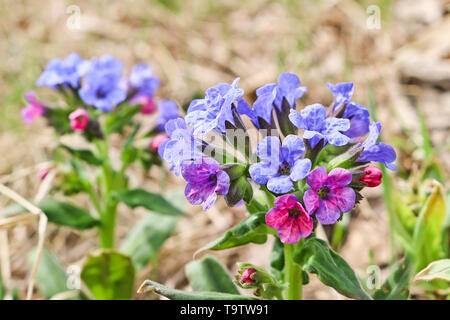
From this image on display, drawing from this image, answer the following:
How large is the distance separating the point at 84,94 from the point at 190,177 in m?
1.00

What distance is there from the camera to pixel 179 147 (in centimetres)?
147

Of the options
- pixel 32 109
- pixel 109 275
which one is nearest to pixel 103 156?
pixel 32 109

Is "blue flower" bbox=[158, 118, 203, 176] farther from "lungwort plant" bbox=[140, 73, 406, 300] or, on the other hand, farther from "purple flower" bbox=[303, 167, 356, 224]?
"purple flower" bbox=[303, 167, 356, 224]

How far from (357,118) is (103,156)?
129 centimetres

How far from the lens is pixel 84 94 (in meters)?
2.23

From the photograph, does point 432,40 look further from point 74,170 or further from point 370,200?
point 74,170

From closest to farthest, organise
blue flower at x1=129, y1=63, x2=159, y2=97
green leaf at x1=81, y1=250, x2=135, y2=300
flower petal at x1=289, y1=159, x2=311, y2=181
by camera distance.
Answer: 1. flower petal at x1=289, y1=159, x2=311, y2=181
2. green leaf at x1=81, y1=250, x2=135, y2=300
3. blue flower at x1=129, y1=63, x2=159, y2=97

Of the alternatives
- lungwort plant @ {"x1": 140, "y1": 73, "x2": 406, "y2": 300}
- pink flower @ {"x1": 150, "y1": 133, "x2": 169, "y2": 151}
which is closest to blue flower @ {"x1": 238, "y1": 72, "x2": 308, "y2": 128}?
lungwort plant @ {"x1": 140, "y1": 73, "x2": 406, "y2": 300}

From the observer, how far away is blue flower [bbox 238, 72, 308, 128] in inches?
61.7

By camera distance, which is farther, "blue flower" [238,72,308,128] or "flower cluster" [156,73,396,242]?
"blue flower" [238,72,308,128]

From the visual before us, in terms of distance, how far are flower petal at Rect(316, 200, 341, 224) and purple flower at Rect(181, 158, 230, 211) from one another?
10.4 inches

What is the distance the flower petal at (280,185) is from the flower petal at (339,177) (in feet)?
0.40

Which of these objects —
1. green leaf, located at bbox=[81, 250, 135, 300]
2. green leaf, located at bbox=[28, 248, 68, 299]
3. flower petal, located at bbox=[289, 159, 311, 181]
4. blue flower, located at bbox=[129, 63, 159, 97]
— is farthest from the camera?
blue flower, located at bbox=[129, 63, 159, 97]
